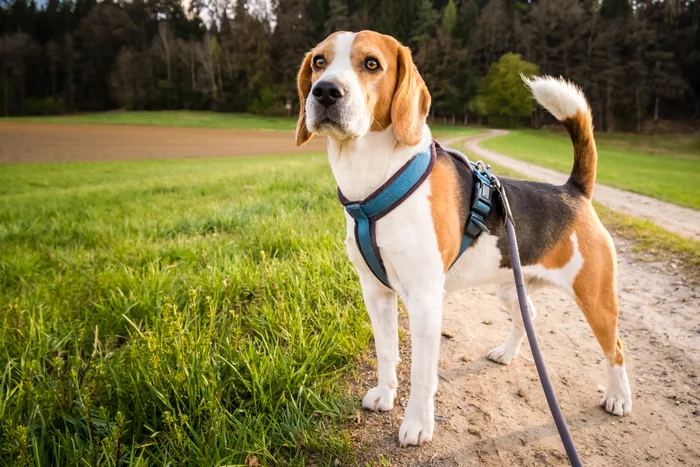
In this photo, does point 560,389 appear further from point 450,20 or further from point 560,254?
point 450,20

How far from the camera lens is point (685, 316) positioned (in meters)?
3.74

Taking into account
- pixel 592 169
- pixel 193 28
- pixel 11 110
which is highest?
pixel 193 28

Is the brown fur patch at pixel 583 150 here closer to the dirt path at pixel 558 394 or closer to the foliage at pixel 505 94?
the dirt path at pixel 558 394

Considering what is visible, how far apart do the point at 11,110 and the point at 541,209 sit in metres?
87.0

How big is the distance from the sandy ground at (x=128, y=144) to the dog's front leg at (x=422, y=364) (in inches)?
1134

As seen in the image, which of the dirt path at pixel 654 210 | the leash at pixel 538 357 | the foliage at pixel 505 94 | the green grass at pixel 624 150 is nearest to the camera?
the leash at pixel 538 357

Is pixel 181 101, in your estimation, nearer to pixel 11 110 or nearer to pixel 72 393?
pixel 11 110

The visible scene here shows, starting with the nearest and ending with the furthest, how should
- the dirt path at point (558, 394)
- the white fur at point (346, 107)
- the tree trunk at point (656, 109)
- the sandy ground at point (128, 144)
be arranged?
the white fur at point (346, 107)
the dirt path at point (558, 394)
the sandy ground at point (128, 144)
the tree trunk at point (656, 109)

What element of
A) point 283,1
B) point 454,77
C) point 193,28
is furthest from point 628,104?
point 193,28

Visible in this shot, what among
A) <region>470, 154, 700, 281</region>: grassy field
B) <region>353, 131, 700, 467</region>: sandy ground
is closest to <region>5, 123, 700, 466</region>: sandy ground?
<region>353, 131, 700, 467</region>: sandy ground

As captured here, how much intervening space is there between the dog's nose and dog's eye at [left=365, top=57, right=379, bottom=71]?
35cm

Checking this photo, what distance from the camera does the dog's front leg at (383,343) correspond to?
7.98 ft

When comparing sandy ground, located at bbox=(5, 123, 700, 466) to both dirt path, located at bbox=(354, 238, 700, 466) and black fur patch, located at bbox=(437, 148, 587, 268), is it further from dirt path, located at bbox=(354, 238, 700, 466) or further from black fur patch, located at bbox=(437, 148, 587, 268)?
black fur patch, located at bbox=(437, 148, 587, 268)

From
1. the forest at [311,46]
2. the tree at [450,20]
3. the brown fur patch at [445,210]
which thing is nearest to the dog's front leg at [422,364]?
the brown fur patch at [445,210]
